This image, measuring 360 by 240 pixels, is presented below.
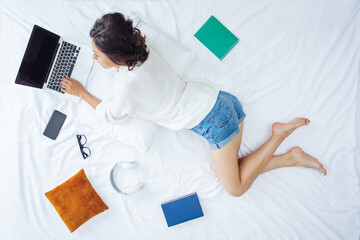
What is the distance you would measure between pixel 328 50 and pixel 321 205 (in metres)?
0.87

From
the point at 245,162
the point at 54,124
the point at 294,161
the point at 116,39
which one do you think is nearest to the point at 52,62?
the point at 54,124

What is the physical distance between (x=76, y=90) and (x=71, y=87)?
31 millimetres

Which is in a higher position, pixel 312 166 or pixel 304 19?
pixel 304 19

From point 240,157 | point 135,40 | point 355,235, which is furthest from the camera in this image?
point 240,157

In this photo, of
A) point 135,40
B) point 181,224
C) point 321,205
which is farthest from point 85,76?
point 321,205

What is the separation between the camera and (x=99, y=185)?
4.45 ft

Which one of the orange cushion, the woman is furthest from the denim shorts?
the orange cushion

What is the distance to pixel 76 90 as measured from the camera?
1.33 meters

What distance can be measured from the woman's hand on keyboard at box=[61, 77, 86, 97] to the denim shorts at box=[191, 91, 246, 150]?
695 millimetres

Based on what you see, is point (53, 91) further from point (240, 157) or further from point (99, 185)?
point (240, 157)

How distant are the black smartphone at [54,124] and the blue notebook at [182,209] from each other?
2.43 feet

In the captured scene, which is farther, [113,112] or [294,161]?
[294,161]

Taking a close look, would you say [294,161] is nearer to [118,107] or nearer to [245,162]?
[245,162]

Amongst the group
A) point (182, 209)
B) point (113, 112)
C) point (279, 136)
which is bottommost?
point (182, 209)
